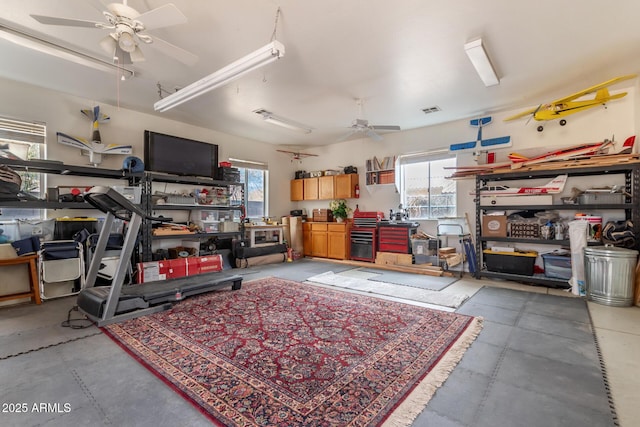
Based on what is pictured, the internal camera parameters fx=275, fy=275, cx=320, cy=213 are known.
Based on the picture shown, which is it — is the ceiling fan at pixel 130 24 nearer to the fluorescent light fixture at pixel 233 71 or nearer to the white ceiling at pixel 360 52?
the white ceiling at pixel 360 52

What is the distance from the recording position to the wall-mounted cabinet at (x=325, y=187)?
23.6ft

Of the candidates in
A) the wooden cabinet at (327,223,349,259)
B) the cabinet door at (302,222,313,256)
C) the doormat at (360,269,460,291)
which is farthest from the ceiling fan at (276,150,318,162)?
the doormat at (360,269,460,291)

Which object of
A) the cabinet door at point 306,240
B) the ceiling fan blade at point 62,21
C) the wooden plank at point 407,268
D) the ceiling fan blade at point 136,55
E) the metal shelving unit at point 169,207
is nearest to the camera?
the ceiling fan blade at point 62,21

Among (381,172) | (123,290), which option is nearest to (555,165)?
(381,172)

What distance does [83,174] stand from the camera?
184 inches

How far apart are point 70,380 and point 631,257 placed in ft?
19.2

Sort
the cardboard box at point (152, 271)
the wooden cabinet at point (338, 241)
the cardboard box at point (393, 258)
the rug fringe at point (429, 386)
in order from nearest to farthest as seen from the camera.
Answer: the rug fringe at point (429, 386), the cardboard box at point (152, 271), the cardboard box at point (393, 258), the wooden cabinet at point (338, 241)

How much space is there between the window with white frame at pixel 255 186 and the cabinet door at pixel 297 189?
35.2 inches

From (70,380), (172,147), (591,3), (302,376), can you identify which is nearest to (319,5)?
(591,3)

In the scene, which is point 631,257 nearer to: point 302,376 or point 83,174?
point 302,376

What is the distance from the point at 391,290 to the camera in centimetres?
430

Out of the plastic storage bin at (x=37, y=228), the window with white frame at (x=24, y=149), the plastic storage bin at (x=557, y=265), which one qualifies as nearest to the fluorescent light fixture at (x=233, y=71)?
the window with white frame at (x=24, y=149)

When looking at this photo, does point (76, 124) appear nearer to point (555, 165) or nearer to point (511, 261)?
point (511, 261)

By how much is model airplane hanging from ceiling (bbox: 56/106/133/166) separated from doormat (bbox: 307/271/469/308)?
13.6 ft
